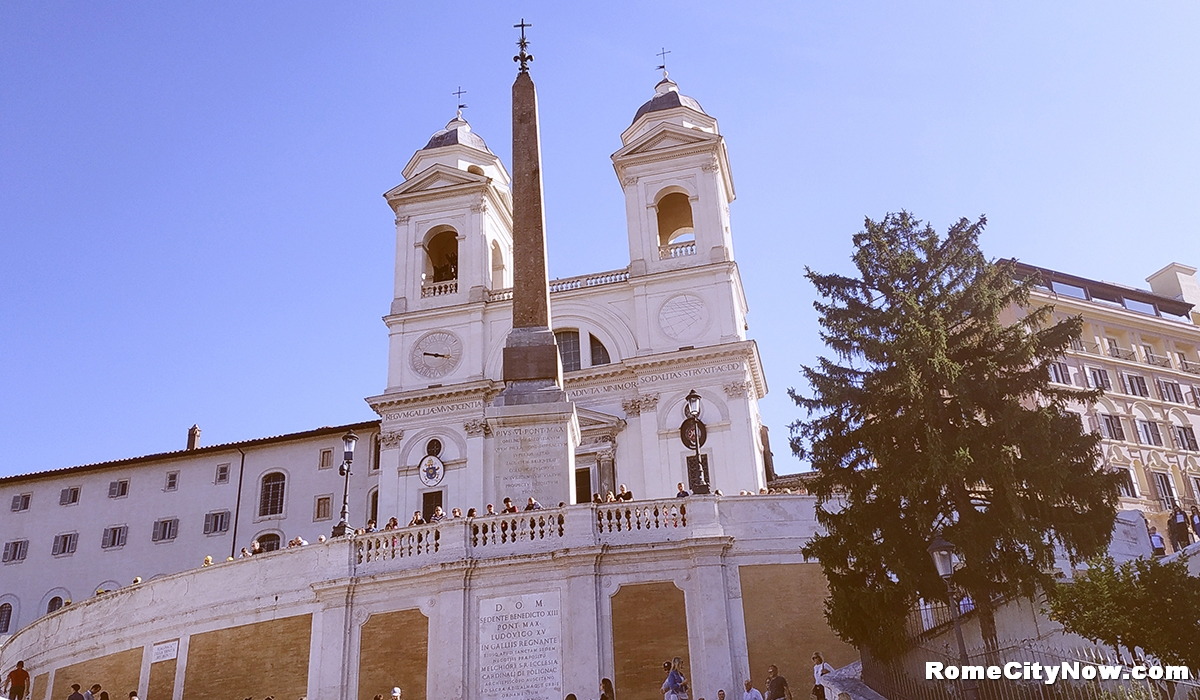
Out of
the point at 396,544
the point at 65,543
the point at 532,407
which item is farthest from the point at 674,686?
the point at 65,543

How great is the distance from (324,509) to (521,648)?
2395 cm

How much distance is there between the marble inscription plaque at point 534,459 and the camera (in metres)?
20.5

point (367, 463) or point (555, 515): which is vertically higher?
point (367, 463)

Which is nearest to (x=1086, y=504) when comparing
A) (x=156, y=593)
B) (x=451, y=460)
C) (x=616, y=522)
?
(x=616, y=522)

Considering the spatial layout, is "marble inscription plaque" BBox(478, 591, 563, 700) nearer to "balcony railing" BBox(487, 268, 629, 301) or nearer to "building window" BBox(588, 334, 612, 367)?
"building window" BBox(588, 334, 612, 367)

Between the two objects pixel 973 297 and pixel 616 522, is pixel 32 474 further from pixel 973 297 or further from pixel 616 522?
pixel 973 297

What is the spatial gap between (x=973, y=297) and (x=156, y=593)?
1845 centimetres

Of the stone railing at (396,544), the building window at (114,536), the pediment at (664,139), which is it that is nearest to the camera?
the stone railing at (396,544)

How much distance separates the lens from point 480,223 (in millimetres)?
43125

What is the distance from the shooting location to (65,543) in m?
43.8

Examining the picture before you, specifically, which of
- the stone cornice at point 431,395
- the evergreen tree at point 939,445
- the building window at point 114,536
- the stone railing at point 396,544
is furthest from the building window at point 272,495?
the evergreen tree at point 939,445

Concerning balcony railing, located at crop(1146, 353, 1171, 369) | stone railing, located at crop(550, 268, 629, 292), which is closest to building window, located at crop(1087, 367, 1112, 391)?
balcony railing, located at crop(1146, 353, 1171, 369)

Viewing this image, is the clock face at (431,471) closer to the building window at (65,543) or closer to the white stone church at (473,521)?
the white stone church at (473,521)

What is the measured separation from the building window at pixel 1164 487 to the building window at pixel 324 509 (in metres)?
31.9
